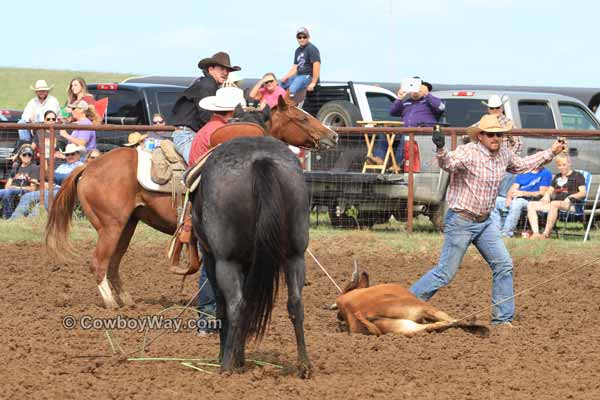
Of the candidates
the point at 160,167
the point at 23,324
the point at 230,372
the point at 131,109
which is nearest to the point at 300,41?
the point at 131,109

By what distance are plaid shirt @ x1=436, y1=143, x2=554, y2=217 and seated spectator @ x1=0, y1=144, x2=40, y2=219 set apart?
8257 millimetres

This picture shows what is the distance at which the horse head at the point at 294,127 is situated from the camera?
27.0ft

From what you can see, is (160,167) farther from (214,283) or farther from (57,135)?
(57,135)

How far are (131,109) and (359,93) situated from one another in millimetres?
3754

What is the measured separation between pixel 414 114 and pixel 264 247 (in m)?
8.69

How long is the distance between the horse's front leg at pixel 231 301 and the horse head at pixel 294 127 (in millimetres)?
1754

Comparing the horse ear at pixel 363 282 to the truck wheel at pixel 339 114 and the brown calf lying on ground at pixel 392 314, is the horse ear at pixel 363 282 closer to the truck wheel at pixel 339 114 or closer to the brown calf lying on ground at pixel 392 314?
the brown calf lying on ground at pixel 392 314

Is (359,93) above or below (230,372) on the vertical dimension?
above

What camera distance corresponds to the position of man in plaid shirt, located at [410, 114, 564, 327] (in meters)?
8.84

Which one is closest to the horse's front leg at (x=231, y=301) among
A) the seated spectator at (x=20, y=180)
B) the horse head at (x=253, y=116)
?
the horse head at (x=253, y=116)

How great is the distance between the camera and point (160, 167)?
395 inches

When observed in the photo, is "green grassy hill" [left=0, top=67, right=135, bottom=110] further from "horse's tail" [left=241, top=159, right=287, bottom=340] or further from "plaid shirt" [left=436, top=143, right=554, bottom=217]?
"horse's tail" [left=241, top=159, right=287, bottom=340]

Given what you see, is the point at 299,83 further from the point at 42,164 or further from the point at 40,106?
the point at 40,106

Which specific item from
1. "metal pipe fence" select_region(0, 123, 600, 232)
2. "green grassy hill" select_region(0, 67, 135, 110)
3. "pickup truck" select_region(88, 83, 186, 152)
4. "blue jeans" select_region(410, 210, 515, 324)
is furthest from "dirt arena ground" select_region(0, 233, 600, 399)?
"green grassy hill" select_region(0, 67, 135, 110)
